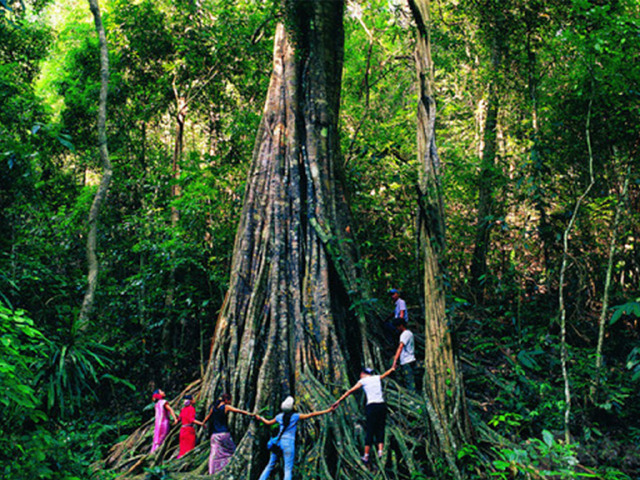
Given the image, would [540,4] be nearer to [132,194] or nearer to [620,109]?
[620,109]

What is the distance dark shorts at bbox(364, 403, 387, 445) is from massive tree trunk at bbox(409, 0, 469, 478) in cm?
60

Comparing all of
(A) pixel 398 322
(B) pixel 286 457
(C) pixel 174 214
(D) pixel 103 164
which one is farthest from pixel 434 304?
(C) pixel 174 214

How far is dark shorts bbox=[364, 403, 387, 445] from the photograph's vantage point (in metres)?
4.72

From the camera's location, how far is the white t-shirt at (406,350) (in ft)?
18.5

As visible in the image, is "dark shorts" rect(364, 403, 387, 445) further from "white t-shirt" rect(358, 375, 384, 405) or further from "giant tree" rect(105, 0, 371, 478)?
"giant tree" rect(105, 0, 371, 478)

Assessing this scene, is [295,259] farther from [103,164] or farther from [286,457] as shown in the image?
[103,164]

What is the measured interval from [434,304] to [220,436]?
278 cm

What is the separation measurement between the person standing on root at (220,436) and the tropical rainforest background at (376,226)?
7.1 inches

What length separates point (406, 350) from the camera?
5664mm

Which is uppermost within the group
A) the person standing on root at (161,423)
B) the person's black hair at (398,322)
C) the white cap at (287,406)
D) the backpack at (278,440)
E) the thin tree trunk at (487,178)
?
the thin tree trunk at (487,178)

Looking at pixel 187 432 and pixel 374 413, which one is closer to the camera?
pixel 374 413

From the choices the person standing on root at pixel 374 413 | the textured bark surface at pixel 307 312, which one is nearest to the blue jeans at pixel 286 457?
the textured bark surface at pixel 307 312

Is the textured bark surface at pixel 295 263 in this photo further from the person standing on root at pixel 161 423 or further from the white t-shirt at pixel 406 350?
the person standing on root at pixel 161 423

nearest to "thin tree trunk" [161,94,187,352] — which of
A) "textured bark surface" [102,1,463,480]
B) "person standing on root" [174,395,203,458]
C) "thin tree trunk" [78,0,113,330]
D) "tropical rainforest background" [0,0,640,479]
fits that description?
"tropical rainforest background" [0,0,640,479]
